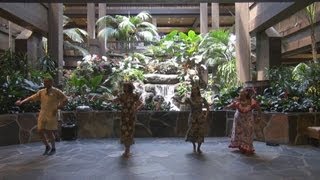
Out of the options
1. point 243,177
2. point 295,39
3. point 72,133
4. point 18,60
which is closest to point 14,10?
point 18,60

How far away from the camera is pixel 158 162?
7.04 m

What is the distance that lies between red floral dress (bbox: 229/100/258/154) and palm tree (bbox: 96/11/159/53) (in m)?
14.4

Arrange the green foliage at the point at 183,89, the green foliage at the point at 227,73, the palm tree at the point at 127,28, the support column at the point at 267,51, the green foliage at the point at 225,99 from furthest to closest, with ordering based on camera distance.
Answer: the palm tree at the point at 127,28, the green foliage at the point at 183,89, the green foliage at the point at 227,73, the support column at the point at 267,51, the green foliage at the point at 225,99

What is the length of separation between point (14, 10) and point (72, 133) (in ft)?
11.6

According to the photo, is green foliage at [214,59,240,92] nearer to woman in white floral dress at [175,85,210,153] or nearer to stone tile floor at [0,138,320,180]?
stone tile floor at [0,138,320,180]

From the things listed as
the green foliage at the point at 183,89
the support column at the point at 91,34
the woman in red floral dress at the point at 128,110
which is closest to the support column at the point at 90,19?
the support column at the point at 91,34

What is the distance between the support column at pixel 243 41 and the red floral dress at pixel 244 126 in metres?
5.32

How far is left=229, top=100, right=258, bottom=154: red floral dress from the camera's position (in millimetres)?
7988

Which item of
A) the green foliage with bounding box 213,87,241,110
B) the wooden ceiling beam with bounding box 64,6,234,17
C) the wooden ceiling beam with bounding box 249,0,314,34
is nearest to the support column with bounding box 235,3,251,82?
the wooden ceiling beam with bounding box 249,0,314,34

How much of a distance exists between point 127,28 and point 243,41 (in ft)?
33.7

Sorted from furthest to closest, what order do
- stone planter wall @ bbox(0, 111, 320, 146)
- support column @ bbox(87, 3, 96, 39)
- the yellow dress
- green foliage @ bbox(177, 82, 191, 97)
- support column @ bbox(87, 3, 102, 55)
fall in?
support column @ bbox(87, 3, 96, 39)
support column @ bbox(87, 3, 102, 55)
green foliage @ bbox(177, 82, 191, 97)
stone planter wall @ bbox(0, 111, 320, 146)
the yellow dress

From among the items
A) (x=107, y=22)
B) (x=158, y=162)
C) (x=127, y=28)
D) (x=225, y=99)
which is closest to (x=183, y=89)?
(x=225, y=99)

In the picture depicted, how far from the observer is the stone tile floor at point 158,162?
5973 millimetres

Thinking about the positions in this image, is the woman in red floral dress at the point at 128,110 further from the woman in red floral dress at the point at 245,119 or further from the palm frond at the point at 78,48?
the palm frond at the point at 78,48
